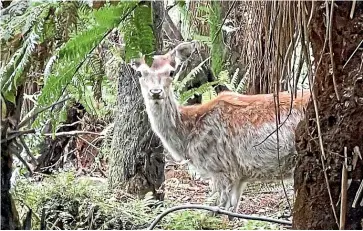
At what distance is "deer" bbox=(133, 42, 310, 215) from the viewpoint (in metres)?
1.65

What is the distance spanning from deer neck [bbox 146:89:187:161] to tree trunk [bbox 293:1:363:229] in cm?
91

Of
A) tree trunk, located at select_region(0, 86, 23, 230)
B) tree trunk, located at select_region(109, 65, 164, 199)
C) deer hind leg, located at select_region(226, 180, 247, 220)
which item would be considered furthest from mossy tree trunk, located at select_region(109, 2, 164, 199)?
tree trunk, located at select_region(0, 86, 23, 230)

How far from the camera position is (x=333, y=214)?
0.70 meters

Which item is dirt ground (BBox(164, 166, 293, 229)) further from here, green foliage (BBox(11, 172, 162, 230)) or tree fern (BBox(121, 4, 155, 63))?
tree fern (BBox(121, 4, 155, 63))

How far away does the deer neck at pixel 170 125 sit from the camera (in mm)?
1643

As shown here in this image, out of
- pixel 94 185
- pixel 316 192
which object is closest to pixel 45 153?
pixel 94 185

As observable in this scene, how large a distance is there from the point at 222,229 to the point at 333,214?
69cm

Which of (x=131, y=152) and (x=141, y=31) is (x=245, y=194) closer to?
(x=131, y=152)

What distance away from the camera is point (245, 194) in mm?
1900

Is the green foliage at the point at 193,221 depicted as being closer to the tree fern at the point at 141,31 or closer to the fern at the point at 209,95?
the fern at the point at 209,95

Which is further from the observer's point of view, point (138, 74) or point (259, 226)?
point (138, 74)

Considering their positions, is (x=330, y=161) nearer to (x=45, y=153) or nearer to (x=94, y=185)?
(x=94, y=185)

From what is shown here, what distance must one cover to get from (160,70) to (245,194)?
547 mm

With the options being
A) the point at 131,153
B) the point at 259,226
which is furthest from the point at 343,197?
the point at 131,153
